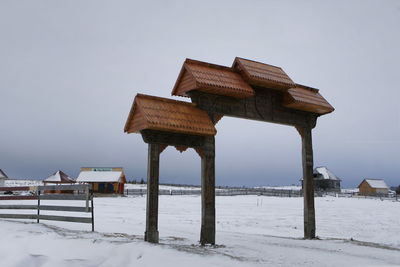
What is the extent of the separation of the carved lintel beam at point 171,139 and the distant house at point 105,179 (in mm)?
37443

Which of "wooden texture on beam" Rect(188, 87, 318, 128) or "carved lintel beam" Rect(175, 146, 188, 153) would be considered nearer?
"carved lintel beam" Rect(175, 146, 188, 153)

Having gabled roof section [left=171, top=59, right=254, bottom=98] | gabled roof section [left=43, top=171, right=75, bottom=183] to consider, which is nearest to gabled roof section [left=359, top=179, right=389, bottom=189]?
gabled roof section [left=43, top=171, right=75, bottom=183]

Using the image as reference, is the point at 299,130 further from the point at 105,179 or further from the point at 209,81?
the point at 105,179

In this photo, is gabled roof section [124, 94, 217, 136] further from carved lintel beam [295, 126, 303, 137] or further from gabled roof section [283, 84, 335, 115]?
carved lintel beam [295, 126, 303, 137]

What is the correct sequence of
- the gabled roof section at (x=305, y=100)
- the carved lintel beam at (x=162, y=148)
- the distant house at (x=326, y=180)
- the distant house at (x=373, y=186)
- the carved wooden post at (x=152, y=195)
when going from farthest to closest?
the distant house at (x=373, y=186), the distant house at (x=326, y=180), the gabled roof section at (x=305, y=100), the carved lintel beam at (x=162, y=148), the carved wooden post at (x=152, y=195)

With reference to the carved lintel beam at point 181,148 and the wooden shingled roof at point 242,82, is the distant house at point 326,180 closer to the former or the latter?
the wooden shingled roof at point 242,82

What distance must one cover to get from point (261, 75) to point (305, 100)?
2.00 m

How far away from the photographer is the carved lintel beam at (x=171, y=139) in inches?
323

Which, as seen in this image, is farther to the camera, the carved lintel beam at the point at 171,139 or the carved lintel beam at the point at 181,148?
the carved lintel beam at the point at 181,148

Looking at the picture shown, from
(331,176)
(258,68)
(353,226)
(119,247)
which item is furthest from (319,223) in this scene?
(331,176)

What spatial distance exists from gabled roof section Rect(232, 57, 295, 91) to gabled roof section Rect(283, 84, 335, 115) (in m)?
0.40

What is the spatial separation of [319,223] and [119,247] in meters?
13.8

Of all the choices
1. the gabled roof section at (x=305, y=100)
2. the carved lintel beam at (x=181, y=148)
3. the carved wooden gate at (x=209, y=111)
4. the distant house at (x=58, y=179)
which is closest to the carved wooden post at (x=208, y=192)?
the carved wooden gate at (x=209, y=111)

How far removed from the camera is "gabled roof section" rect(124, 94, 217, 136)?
26.5ft
